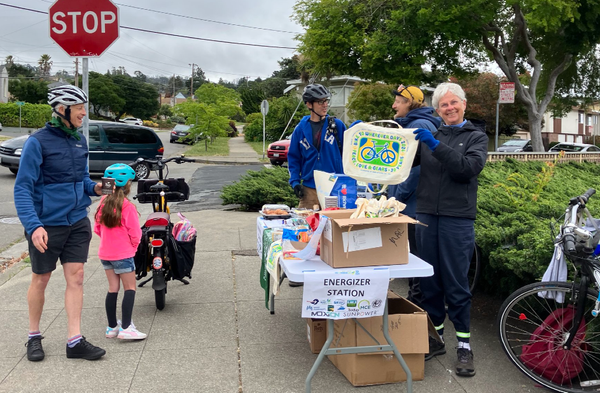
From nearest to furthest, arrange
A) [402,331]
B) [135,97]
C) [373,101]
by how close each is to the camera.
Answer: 1. [402,331]
2. [373,101]
3. [135,97]

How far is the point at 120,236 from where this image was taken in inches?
167

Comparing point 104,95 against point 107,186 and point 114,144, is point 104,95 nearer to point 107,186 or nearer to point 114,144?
point 114,144

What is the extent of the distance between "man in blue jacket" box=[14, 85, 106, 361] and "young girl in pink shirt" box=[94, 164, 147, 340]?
18cm

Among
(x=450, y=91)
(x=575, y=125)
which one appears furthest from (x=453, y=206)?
(x=575, y=125)

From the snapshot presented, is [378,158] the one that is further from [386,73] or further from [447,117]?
[386,73]

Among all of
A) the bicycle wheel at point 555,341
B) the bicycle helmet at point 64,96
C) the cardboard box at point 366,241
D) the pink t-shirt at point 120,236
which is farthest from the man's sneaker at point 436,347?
the bicycle helmet at point 64,96

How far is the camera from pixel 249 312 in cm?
503

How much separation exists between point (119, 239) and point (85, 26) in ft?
8.82

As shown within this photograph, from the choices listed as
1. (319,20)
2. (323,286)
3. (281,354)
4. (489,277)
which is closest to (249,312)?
(281,354)

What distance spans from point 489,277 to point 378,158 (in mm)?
2155

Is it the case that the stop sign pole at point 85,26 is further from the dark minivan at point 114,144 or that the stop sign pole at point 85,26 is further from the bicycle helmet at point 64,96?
the dark minivan at point 114,144

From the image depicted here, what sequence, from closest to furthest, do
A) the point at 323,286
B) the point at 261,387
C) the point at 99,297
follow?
1. the point at 323,286
2. the point at 261,387
3. the point at 99,297

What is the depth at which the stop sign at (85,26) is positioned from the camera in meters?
Answer: 5.61

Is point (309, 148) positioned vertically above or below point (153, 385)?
above
